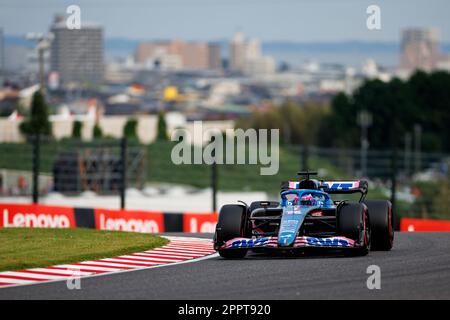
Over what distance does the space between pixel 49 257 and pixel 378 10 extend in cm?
1189

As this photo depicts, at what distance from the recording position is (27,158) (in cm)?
4978

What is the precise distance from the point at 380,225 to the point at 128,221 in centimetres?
1068

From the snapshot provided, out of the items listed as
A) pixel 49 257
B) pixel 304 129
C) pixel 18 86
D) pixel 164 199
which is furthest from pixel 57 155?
pixel 304 129

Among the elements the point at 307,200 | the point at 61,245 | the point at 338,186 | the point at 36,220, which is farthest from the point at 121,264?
the point at 36,220

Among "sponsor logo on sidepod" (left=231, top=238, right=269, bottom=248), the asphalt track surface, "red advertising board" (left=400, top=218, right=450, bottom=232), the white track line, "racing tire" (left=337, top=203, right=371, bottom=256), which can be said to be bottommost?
"red advertising board" (left=400, top=218, right=450, bottom=232)

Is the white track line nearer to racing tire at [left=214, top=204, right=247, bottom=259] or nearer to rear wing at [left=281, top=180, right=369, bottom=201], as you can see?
racing tire at [left=214, top=204, right=247, bottom=259]

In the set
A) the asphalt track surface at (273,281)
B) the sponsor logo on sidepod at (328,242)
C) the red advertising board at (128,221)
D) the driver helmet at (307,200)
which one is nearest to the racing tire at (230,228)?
the asphalt track surface at (273,281)

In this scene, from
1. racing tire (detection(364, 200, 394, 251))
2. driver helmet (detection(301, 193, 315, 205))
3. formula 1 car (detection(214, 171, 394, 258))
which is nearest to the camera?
formula 1 car (detection(214, 171, 394, 258))

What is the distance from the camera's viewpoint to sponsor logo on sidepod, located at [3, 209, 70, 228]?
27414 mm

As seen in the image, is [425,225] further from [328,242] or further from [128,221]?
[328,242]

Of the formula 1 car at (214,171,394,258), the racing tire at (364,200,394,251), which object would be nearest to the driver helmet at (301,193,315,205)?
the formula 1 car at (214,171,394,258)

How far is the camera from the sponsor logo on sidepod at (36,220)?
27414 millimetres

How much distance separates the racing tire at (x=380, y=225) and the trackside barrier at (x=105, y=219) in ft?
32.8

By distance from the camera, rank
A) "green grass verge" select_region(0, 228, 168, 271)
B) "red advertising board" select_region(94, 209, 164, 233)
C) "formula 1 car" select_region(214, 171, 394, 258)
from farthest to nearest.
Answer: "red advertising board" select_region(94, 209, 164, 233) → "formula 1 car" select_region(214, 171, 394, 258) → "green grass verge" select_region(0, 228, 168, 271)
